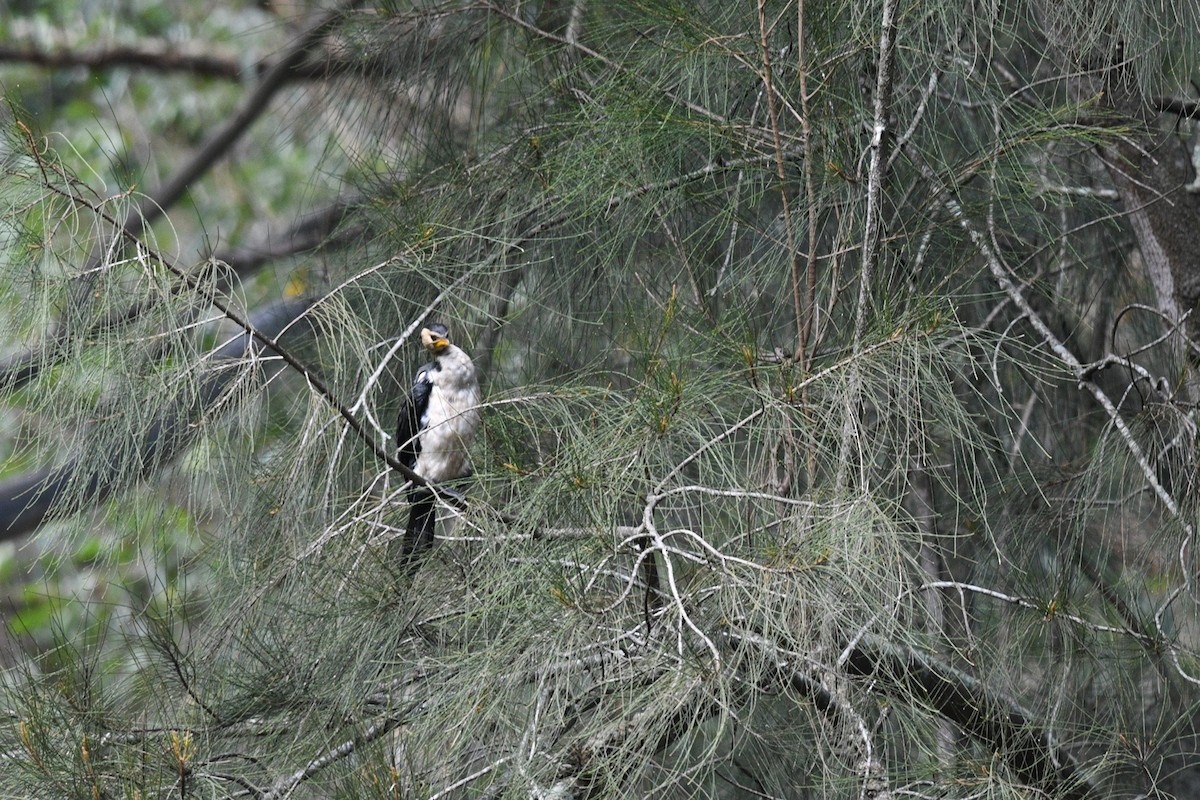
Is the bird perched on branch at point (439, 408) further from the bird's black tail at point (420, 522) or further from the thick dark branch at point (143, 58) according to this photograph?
the thick dark branch at point (143, 58)

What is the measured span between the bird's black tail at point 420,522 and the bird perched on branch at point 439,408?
0.26m

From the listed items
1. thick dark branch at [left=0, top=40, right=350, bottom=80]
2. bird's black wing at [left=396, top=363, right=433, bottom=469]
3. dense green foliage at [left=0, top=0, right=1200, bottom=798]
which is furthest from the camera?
thick dark branch at [left=0, top=40, right=350, bottom=80]

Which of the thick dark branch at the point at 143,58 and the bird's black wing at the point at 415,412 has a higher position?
the bird's black wing at the point at 415,412

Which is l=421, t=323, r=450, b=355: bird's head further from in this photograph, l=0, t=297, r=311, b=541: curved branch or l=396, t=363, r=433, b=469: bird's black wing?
l=0, t=297, r=311, b=541: curved branch

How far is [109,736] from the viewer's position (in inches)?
55.6

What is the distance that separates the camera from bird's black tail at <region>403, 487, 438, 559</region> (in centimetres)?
162

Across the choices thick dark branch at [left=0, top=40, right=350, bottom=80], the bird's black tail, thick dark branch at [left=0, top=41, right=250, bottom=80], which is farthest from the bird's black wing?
thick dark branch at [left=0, top=41, right=250, bottom=80]

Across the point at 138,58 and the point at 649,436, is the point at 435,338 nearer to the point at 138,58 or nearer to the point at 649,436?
the point at 649,436

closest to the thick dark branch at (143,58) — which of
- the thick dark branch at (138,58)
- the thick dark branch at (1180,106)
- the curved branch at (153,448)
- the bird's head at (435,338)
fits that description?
the thick dark branch at (138,58)

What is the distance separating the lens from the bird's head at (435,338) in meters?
1.96

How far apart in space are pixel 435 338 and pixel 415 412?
127 millimetres

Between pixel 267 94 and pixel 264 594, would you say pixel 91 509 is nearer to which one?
pixel 264 594

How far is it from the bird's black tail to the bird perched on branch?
0.26 m

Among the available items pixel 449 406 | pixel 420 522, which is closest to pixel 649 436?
pixel 420 522
